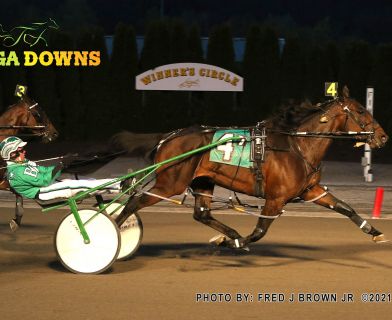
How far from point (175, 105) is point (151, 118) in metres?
0.74

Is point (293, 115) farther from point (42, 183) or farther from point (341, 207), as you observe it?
point (42, 183)

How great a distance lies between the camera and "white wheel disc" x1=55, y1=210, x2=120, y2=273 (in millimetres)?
9164

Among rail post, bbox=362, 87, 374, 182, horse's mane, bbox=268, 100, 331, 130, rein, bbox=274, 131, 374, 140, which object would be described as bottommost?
rail post, bbox=362, 87, 374, 182

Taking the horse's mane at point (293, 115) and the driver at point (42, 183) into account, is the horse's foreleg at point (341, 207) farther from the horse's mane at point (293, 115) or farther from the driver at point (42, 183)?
the driver at point (42, 183)

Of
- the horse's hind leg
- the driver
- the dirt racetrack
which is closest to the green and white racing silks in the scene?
the driver

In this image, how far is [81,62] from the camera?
26094 millimetres

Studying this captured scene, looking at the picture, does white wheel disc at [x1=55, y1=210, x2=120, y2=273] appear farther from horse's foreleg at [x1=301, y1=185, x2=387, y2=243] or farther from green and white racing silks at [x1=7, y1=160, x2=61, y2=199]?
horse's foreleg at [x1=301, y1=185, x2=387, y2=243]

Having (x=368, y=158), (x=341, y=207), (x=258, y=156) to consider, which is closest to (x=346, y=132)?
(x=341, y=207)

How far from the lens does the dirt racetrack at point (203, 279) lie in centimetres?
780

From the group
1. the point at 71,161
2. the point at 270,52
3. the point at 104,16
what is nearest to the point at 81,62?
the point at 270,52

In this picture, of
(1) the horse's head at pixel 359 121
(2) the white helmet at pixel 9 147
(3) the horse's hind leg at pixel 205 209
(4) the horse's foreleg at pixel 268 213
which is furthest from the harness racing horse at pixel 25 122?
(1) the horse's head at pixel 359 121

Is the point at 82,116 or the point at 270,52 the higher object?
the point at 270,52

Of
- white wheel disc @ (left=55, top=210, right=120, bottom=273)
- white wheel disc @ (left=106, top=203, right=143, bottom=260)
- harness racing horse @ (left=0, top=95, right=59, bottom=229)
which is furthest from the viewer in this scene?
harness racing horse @ (left=0, top=95, right=59, bottom=229)

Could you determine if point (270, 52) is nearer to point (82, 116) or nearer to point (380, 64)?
point (380, 64)
